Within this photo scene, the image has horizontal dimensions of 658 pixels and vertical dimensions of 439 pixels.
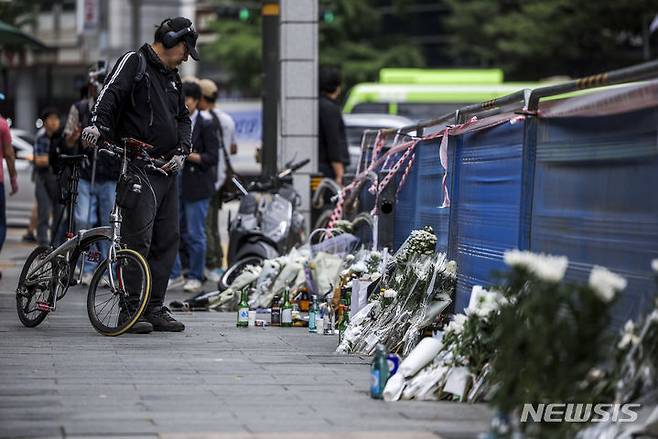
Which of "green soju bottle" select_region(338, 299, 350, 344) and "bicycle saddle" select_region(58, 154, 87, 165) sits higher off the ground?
"bicycle saddle" select_region(58, 154, 87, 165)

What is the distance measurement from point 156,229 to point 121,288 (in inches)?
30.8

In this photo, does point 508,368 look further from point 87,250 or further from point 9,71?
point 9,71

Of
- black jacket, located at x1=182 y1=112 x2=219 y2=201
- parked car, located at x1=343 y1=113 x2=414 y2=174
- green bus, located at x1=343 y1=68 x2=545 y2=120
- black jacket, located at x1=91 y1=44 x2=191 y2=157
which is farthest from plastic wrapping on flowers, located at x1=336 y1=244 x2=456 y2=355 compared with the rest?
green bus, located at x1=343 y1=68 x2=545 y2=120

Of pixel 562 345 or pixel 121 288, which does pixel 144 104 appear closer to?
pixel 121 288

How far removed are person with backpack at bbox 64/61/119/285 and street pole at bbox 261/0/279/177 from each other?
228 centimetres

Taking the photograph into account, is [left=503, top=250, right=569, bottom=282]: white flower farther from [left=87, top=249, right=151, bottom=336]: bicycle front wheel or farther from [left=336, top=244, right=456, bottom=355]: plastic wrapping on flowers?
[left=87, top=249, right=151, bottom=336]: bicycle front wheel

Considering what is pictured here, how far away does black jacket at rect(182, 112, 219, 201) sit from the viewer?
13578mm

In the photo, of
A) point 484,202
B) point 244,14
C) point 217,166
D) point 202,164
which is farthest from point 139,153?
point 244,14

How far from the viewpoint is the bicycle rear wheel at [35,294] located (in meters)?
9.83

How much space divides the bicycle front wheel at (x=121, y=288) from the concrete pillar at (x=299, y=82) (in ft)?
21.2

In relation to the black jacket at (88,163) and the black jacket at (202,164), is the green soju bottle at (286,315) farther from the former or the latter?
the black jacket at (202,164)

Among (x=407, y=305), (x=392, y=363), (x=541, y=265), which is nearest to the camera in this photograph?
(x=541, y=265)

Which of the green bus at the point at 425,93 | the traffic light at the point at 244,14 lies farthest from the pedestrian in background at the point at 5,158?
the green bus at the point at 425,93

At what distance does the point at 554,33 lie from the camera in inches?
1966
